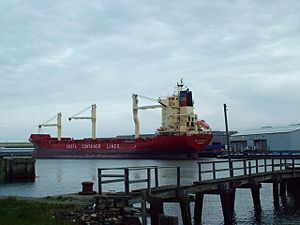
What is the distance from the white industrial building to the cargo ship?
1004 inches

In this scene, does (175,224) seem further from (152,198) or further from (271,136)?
(271,136)

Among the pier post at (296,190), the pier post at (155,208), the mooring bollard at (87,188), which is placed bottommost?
the pier post at (296,190)

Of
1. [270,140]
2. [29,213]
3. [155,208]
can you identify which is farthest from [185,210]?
[270,140]

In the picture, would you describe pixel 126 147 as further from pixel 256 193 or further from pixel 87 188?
pixel 87 188

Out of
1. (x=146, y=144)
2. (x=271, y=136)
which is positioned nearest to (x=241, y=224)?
(x=146, y=144)

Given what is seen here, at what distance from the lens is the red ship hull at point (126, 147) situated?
90.4 m

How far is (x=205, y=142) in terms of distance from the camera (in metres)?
91.9

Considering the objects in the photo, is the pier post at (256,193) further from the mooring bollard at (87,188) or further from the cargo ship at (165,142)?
the cargo ship at (165,142)

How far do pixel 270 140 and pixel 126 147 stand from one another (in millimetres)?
41860

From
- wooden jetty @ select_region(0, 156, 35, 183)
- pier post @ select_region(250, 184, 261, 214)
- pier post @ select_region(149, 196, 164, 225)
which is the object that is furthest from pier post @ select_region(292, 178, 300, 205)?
wooden jetty @ select_region(0, 156, 35, 183)

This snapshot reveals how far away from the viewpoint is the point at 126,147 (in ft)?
327

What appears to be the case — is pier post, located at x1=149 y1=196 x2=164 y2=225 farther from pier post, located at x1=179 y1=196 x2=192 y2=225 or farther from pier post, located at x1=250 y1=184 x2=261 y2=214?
pier post, located at x1=250 y1=184 x2=261 y2=214

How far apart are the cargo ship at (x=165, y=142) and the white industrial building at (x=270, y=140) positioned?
83.7ft

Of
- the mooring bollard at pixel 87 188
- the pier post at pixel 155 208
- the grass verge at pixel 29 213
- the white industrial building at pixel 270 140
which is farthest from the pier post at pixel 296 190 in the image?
the white industrial building at pixel 270 140
